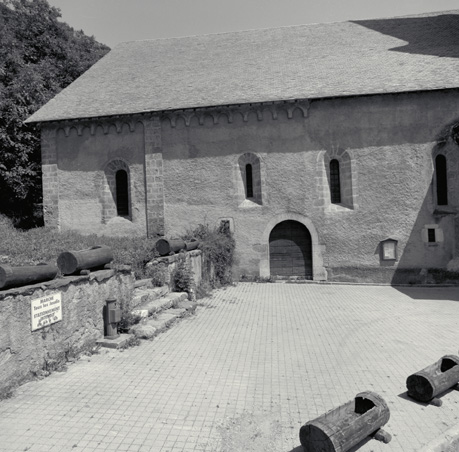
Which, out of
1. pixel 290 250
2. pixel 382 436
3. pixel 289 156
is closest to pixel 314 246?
pixel 290 250

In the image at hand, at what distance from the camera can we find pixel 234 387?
593cm

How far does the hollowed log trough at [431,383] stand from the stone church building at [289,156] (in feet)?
32.5

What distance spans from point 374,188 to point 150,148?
9155 millimetres

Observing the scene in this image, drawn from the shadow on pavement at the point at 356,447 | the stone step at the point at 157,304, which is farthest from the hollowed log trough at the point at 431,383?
the stone step at the point at 157,304

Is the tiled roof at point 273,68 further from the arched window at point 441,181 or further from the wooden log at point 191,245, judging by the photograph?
the wooden log at point 191,245

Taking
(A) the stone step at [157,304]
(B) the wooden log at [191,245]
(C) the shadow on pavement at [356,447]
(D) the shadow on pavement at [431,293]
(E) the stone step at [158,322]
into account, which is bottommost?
(C) the shadow on pavement at [356,447]

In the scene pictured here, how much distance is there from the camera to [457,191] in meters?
15.0

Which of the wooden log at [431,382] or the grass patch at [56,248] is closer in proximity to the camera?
the wooden log at [431,382]

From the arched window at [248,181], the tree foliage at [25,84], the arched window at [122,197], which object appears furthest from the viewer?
the tree foliage at [25,84]

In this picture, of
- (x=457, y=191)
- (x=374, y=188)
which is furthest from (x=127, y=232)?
(x=457, y=191)

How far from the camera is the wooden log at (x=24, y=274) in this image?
18.0ft

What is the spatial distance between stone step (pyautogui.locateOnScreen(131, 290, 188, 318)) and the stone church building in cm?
574

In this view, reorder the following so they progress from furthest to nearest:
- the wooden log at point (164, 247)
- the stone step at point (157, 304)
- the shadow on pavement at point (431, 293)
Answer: the shadow on pavement at point (431, 293) < the wooden log at point (164, 247) < the stone step at point (157, 304)

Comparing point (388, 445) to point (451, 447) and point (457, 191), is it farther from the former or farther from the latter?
point (457, 191)
